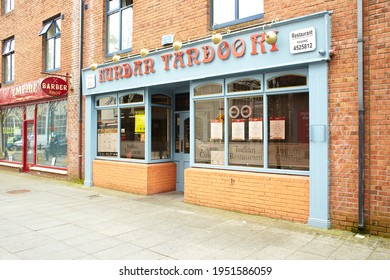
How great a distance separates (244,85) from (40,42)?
941 cm

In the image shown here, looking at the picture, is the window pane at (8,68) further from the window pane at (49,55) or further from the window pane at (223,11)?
the window pane at (223,11)

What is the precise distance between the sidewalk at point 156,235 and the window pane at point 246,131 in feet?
3.86

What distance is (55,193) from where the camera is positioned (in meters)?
9.36

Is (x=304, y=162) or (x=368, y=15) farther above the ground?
(x=368, y=15)

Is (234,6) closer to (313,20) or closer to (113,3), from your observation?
(313,20)

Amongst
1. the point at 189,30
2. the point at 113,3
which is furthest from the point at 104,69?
the point at 189,30

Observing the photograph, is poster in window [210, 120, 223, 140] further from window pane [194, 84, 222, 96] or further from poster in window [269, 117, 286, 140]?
poster in window [269, 117, 286, 140]

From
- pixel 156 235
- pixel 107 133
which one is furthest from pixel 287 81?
pixel 107 133

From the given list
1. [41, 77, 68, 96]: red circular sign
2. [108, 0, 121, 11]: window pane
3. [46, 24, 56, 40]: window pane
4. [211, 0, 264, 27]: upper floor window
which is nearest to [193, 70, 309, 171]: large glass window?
[211, 0, 264, 27]: upper floor window

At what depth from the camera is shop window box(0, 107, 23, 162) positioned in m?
14.7

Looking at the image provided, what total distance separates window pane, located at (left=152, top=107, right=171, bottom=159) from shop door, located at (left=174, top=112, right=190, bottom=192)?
255 mm

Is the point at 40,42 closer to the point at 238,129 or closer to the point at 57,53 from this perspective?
the point at 57,53

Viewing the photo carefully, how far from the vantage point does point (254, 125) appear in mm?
6820

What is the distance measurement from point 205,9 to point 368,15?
3.50 m
